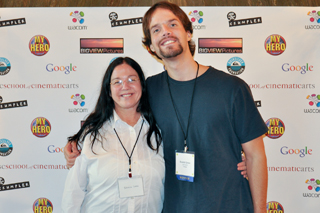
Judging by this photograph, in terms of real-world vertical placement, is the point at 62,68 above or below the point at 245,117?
above

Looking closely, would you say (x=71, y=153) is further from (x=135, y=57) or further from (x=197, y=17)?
(x=197, y=17)

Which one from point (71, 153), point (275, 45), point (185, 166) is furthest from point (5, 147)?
point (275, 45)

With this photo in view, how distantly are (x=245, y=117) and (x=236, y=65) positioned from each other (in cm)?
137

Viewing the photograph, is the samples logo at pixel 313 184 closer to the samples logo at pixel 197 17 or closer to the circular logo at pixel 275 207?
the circular logo at pixel 275 207

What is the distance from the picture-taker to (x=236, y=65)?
111 inches

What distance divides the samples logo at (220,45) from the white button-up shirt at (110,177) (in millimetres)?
1548

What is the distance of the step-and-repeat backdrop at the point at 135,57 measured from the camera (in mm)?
2797

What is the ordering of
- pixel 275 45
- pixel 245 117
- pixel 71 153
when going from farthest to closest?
1. pixel 275 45
2. pixel 71 153
3. pixel 245 117

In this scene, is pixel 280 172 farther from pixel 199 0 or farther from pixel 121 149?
pixel 199 0

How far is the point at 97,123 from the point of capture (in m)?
1.87

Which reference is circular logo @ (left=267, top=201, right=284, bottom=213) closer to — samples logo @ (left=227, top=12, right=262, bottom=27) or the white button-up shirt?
the white button-up shirt

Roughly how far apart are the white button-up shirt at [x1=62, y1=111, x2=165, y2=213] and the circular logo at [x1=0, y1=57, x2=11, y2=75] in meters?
1.72

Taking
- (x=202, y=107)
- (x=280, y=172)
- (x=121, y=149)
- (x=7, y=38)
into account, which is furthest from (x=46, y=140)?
(x=280, y=172)

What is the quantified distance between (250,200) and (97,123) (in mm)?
1199
